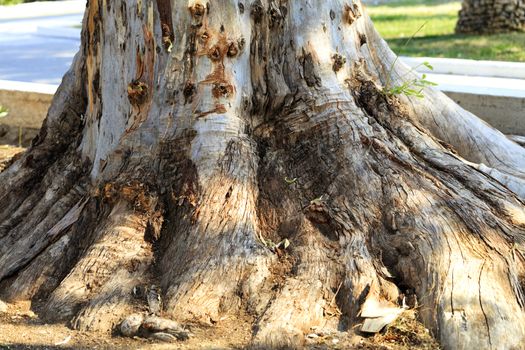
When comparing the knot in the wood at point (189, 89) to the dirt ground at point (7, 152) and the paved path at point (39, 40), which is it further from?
the paved path at point (39, 40)

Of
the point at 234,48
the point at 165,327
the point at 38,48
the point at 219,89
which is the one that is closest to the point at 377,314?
the point at 165,327

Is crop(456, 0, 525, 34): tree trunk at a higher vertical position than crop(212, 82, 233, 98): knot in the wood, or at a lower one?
higher

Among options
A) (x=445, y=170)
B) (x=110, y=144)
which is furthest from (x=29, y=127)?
(x=445, y=170)

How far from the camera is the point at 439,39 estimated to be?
550 inches

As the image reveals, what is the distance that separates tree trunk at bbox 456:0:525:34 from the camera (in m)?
14.3

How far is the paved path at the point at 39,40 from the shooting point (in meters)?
11.5

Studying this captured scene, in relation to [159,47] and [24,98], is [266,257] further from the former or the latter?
[24,98]

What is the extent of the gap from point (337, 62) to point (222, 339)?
159 cm

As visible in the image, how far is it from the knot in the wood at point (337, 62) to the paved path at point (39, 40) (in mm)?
6308

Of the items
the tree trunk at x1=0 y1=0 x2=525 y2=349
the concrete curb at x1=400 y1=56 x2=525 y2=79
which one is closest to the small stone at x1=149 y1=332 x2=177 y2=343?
the tree trunk at x1=0 y1=0 x2=525 y2=349

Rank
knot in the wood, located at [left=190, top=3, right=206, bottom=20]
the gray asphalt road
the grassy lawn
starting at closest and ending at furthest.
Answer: knot in the wood, located at [left=190, top=3, right=206, bottom=20]
the gray asphalt road
the grassy lawn

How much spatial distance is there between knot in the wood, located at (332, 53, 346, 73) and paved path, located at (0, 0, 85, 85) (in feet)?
20.7

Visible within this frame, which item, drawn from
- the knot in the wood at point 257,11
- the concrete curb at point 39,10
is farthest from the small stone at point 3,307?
the concrete curb at point 39,10

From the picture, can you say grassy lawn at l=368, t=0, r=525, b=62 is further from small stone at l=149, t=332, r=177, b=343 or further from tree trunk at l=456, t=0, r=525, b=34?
small stone at l=149, t=332, r=177, b=343
